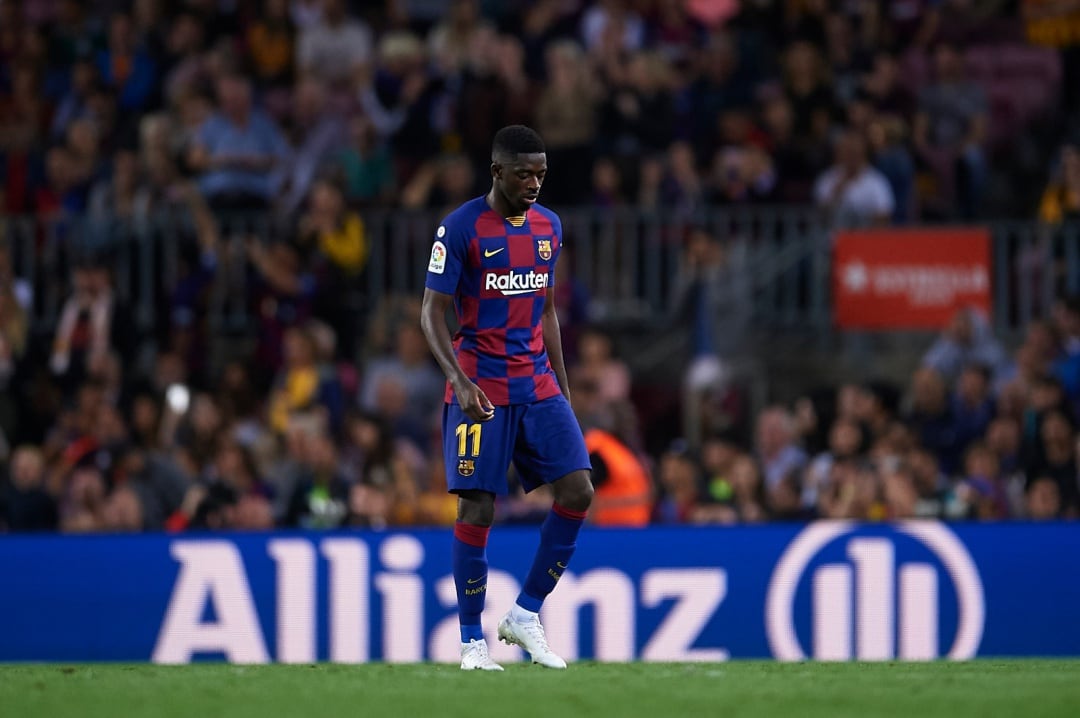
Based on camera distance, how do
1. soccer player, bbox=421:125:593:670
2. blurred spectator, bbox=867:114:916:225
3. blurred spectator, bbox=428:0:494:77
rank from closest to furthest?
soccer player, bbox=421:125:593:670
blurred spectator, bbox=867:114:916:225
blurred spectator, bbox=428:0:494:77

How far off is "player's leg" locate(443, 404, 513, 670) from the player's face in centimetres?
93

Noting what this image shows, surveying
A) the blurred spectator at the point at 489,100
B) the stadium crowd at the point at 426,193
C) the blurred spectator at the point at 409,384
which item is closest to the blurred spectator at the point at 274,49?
the stadium crowd at the point at 426,193

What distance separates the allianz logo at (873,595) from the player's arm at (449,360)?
4043 mm

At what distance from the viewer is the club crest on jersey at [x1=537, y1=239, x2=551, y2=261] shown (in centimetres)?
845

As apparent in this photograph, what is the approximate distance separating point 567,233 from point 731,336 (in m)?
1.56

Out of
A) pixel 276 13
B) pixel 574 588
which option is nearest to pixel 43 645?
pixel 574 588

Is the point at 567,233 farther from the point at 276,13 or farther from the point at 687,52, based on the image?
the point at 276,13

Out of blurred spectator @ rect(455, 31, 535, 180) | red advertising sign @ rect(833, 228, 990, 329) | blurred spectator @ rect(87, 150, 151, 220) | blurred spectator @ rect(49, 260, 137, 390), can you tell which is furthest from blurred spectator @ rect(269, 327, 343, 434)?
red advertising sign @ rect(833, 228, 990, 329)

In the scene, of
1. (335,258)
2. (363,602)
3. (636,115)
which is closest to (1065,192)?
(636,115)

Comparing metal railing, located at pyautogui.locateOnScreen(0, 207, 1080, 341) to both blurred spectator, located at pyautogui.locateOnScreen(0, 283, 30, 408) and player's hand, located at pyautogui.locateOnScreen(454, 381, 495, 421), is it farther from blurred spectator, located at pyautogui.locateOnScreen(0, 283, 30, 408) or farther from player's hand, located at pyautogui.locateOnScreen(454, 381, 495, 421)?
player's hand, located at pyautogui.locateOnScreen(454, 381, 495, 421)

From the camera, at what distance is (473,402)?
26.7 ft

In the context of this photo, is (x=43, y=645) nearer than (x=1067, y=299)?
Yes

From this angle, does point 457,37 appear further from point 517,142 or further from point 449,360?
point 449,360

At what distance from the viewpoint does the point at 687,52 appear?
1711 centimetres
